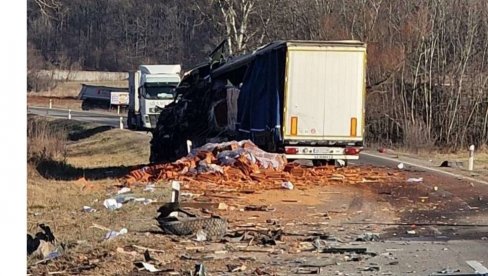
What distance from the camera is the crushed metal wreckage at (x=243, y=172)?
17438 mm

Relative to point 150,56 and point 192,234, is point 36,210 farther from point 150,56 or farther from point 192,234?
point 150,56

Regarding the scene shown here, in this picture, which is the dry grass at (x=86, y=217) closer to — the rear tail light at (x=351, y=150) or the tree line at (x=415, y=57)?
the rear tail light at (x=351, y=150)

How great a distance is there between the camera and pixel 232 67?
985 inches

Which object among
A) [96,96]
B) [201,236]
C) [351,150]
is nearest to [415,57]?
[351,150]

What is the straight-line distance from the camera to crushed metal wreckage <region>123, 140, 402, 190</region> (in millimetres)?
17438

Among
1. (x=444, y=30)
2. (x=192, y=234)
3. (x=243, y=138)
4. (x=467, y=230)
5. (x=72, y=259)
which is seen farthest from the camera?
(x=444, y=30)

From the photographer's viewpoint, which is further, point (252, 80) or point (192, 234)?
point (252, 80)

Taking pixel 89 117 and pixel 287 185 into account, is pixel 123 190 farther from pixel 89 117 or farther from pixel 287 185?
pixel 89 117

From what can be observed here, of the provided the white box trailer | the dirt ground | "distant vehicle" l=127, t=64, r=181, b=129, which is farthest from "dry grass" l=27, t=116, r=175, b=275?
"distant vehicle" l=127, t=64, r=181, b=129

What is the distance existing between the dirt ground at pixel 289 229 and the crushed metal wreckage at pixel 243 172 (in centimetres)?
67

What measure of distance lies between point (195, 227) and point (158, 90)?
35.6 meters
